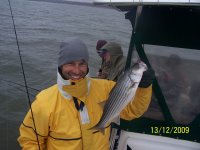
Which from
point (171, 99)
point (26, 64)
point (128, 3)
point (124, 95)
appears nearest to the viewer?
point (124, 95)

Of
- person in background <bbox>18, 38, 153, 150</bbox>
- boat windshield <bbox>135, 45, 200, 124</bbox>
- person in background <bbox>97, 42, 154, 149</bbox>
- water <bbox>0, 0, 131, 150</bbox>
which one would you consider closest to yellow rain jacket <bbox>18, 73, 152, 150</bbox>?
person in background <bbox>18, 38, 153, 150</bbox>

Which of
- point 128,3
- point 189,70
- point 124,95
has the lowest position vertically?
point 189,70

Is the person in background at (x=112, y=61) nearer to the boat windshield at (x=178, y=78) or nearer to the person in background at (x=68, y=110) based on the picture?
the boat windshield at (x=178, y=78)

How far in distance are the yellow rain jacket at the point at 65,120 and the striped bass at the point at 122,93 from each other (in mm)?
156

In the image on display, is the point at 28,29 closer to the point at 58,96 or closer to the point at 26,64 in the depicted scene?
the point at 26,64

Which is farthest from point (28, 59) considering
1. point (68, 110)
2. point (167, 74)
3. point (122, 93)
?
point (122, 93)

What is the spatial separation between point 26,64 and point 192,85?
1344 cm

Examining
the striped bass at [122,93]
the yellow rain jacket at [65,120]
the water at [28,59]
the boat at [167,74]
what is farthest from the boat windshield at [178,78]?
the striped bass at [122,93]

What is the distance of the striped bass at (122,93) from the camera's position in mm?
2715

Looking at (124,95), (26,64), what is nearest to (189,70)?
(124,95)

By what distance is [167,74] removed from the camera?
13.5 ft

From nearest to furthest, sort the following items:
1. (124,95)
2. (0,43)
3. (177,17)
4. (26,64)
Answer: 1. (124,95)
2. (177,17)
3. (26,64)
4. (0,43)

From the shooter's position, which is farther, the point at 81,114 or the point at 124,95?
the point at 81,114

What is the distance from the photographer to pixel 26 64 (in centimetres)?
1659
